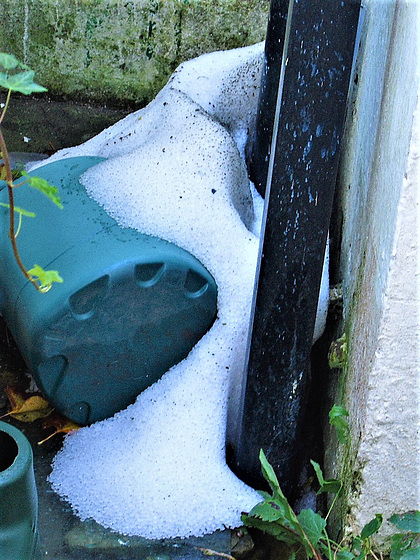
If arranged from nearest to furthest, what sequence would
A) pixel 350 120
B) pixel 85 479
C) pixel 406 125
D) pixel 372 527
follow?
pixel 406 125
pixel 372 527
pixel 85 479
pixel 350 120

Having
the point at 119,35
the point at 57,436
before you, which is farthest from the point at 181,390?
the point at 119,35

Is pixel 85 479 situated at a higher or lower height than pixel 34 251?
lower

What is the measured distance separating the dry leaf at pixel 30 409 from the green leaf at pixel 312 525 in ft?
3.01

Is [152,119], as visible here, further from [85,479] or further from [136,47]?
[85,479]

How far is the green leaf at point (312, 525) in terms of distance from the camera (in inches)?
54.8

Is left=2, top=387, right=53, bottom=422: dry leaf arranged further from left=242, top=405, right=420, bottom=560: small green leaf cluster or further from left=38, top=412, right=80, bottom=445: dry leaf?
left=242, top=405, right=420, bottom=560: small green leaf cluster

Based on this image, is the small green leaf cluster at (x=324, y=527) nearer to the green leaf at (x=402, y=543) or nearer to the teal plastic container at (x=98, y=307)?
the green leaf at (x=402, y=543)

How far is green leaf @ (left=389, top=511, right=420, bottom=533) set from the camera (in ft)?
4.43

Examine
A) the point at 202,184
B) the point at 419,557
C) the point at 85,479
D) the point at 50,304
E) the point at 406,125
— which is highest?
the point at 406,125

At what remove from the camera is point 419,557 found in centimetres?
122

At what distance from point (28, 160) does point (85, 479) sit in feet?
5.49

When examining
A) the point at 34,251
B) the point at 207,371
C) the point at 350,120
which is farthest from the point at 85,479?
the point at 350,120

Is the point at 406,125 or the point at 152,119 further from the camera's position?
the point at 152,119

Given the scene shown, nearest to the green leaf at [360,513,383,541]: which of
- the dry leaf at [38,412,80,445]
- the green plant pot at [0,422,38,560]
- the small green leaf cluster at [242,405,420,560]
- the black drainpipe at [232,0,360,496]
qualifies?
the small green leaf cluster at [242,405,420,560]
